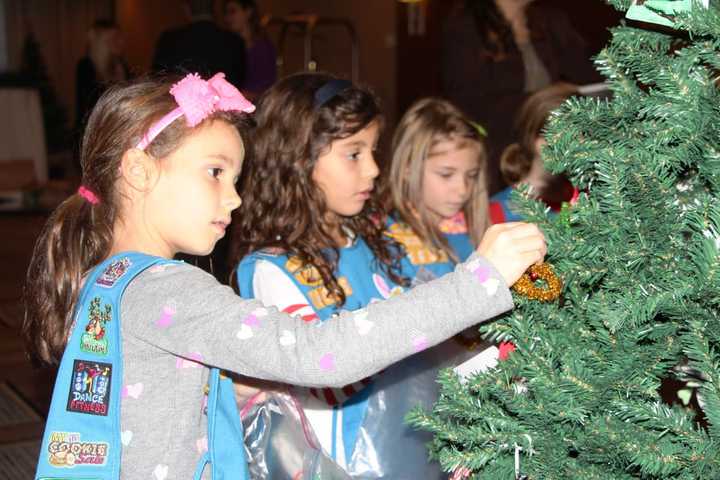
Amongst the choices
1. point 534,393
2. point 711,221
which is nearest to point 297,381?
point 534,393

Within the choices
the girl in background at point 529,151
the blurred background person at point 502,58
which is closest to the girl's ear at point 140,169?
the girl in background at point 529,151

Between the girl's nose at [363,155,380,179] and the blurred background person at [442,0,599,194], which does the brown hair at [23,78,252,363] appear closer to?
the girl's nose at [363,155,380,179]

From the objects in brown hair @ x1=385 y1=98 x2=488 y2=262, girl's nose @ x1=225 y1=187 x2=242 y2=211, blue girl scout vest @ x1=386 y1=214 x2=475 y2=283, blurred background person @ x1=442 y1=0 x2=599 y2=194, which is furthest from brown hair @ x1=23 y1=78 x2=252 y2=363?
blurred background person @ x1=442 y1=0 x2=599 y2=194

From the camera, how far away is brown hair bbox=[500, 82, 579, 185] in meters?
3.48

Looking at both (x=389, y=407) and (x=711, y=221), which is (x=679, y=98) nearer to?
(x=711, y=221)

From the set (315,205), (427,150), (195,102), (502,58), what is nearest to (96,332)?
(195,102)

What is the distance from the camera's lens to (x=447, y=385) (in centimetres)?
131

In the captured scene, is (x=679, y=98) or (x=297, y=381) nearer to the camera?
(x=679, y=98)

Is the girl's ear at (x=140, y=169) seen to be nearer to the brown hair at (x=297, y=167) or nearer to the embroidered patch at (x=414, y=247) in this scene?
the brown hair at (x=297, y=167)

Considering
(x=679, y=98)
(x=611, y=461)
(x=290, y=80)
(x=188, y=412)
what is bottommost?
(x=188, y=412)

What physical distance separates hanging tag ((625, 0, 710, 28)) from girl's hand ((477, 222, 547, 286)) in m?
0.33

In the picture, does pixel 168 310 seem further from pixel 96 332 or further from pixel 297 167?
pixel 297 167

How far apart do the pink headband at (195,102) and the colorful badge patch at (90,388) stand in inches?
15.8

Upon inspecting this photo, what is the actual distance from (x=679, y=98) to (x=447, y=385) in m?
0.50
